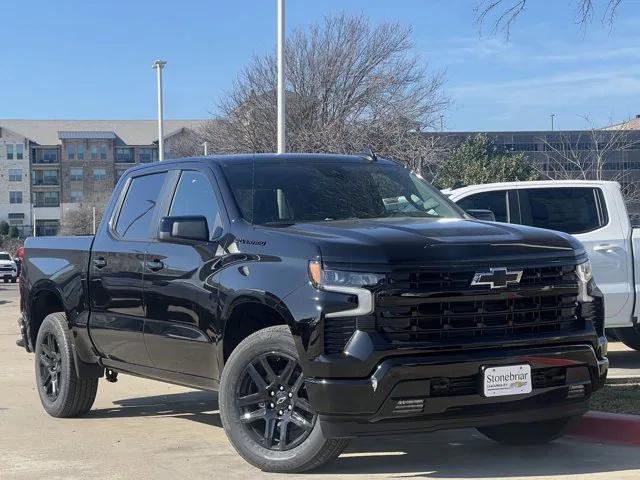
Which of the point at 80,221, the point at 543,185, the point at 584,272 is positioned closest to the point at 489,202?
the point at 543,185

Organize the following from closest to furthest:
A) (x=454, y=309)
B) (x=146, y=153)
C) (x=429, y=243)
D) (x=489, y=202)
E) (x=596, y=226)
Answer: (x=454, y=309) → (x=429, y=243) → (x=596, y=226) → (x=489, y=202) → (x=146, y=153)

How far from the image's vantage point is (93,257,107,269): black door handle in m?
7.67

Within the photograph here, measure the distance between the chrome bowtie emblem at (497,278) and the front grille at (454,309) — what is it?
0.09 feet

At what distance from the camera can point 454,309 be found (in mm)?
5531

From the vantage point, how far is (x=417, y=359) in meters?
5.39

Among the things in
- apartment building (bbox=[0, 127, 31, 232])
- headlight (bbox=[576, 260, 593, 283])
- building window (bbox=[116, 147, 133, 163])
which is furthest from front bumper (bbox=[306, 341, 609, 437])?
apartment building (bbox=[0, 127, 31, 232])

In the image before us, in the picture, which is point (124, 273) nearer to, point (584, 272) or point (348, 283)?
point (348, 283)

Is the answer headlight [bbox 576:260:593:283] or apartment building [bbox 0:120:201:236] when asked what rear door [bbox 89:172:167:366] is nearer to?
headlight [bbox 576:260:593:283]

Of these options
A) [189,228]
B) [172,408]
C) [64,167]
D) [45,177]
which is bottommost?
[172,408]

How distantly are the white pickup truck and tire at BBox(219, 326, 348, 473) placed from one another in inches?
195

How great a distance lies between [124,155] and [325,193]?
94.0 metres

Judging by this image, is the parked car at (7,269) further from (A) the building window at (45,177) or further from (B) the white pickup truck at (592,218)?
(A) the building window at (45,177)

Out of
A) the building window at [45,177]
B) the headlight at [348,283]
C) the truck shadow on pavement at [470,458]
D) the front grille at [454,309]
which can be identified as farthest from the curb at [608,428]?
the building window at [45,177]

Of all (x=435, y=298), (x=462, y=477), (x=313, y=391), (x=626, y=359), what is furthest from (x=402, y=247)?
(x=626, y=359)
